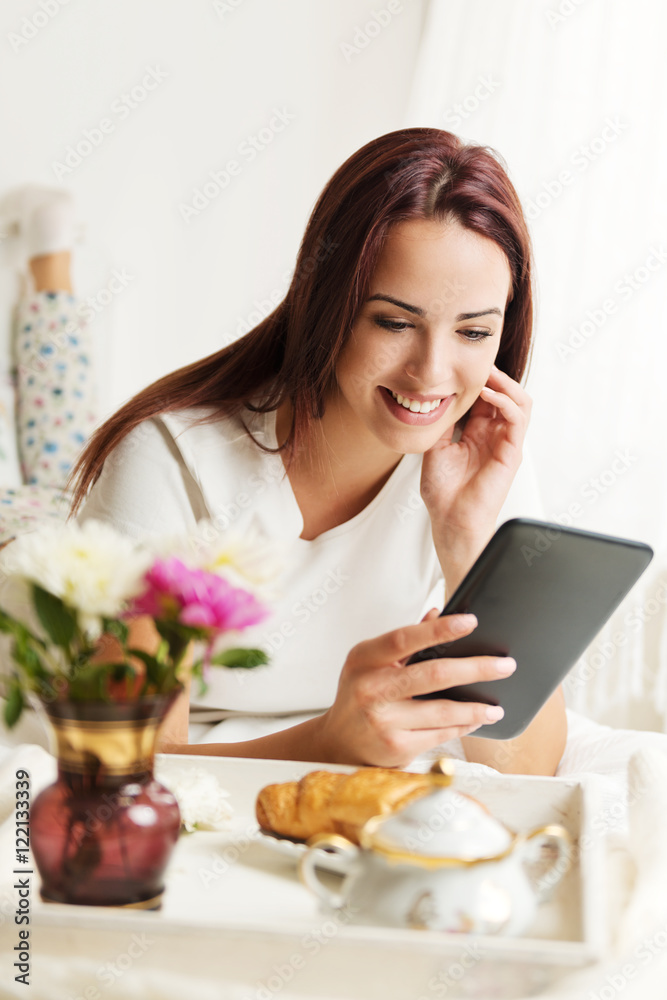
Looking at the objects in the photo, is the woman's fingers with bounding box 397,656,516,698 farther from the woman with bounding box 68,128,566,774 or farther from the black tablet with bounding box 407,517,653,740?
the woman with bounding box 68,128,566,774

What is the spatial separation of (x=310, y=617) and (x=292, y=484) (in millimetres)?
182

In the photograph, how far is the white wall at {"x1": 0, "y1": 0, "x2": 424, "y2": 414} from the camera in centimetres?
258

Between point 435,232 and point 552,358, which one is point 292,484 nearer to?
point 435,232

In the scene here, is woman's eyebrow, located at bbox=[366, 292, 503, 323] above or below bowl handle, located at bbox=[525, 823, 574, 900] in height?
above

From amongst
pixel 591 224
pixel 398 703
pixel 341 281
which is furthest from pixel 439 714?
pixel 591 224

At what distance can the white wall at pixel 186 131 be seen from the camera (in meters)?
2.58

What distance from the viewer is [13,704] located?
0.49m

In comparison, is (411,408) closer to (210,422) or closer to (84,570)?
(210,422)

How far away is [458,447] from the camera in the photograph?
4.16 feet

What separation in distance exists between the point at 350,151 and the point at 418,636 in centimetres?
236

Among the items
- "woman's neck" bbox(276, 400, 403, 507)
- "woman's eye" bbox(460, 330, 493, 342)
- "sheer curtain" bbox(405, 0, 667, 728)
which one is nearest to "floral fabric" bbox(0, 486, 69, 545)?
"woman's neck" bbox(276, 400, 403, 507)

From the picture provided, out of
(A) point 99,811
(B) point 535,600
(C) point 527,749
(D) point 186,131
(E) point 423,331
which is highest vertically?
(D) point 186,131

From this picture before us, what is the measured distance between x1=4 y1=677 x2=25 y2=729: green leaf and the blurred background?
153cm

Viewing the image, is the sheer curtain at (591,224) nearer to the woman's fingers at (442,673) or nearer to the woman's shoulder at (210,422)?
the woman's shoulder at (210,422)
